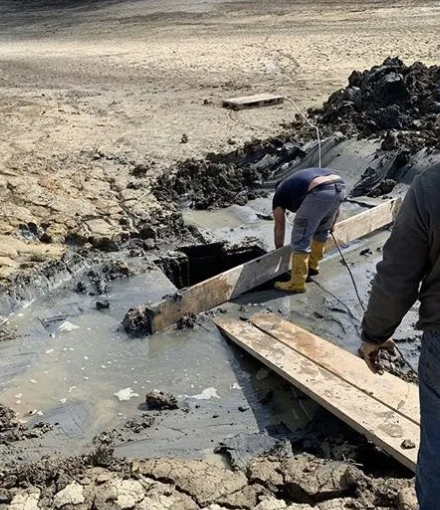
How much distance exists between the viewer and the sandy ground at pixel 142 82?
8656mm

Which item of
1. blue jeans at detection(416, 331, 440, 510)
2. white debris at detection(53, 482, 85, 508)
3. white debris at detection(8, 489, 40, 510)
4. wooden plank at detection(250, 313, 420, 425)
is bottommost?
wooden plank at detection(250, 313, 420, 425)

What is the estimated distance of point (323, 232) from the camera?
664 centimetres

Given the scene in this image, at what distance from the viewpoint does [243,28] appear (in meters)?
21.0

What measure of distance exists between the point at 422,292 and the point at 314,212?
3.48m

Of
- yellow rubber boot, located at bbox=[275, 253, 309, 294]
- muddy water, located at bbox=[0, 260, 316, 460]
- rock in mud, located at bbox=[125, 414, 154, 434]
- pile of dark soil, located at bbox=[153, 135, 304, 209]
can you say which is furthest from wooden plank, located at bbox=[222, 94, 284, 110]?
rock in mud, located at bbox=[125, 414, 154, 434]

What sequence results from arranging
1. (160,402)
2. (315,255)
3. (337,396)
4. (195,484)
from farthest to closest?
1. (315,255)
2. (160,402)
3. (337,396)
4. (195,484)

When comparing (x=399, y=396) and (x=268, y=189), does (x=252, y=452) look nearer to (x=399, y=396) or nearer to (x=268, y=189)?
(x=399, y=396)

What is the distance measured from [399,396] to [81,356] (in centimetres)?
258

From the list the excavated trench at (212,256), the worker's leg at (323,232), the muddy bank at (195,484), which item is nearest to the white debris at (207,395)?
the muddy bank at (195,484)

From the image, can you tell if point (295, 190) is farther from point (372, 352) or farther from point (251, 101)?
→ point (251, 101)

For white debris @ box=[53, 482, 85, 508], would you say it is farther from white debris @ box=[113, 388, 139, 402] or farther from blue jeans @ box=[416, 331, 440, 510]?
blue jeans @ box=[416, 331, 440, 510]

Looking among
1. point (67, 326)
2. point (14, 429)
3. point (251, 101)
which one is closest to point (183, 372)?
point (67, 326)

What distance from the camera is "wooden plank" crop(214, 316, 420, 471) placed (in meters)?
4.02

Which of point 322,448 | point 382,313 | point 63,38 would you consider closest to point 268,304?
point 322,448
